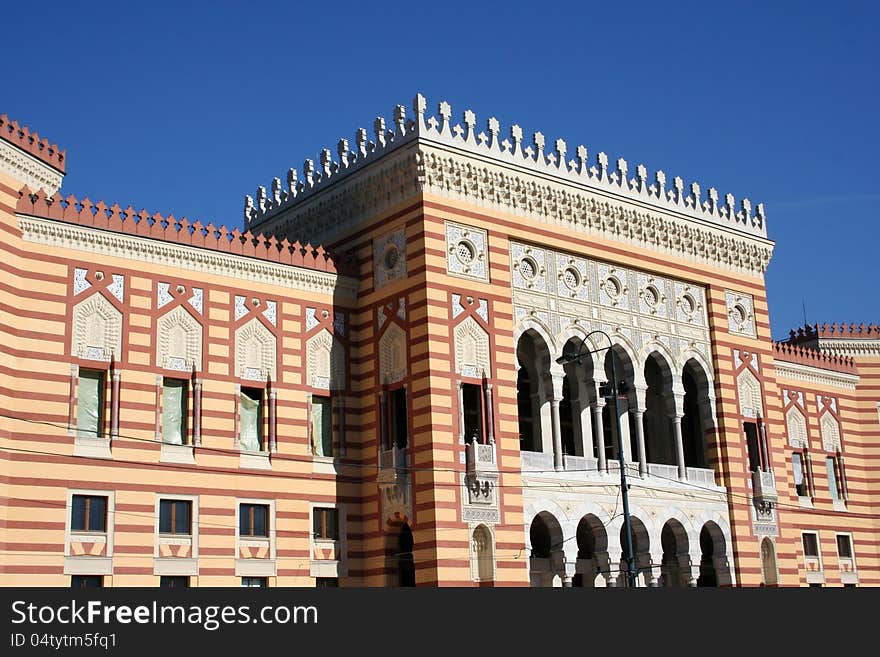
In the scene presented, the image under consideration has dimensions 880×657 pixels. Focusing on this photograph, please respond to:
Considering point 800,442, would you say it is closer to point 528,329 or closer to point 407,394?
point 528,329

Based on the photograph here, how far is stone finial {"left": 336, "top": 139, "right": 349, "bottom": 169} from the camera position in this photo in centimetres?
3233

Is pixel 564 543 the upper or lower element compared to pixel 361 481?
lower

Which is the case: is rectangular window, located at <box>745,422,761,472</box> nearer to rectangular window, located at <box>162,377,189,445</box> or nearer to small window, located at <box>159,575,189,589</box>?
rectangular window, located at <box>162,377,189,445</box>

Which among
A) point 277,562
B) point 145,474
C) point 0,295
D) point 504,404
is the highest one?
point 0,295

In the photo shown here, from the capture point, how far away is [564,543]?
29.7 m

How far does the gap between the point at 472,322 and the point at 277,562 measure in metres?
7.98

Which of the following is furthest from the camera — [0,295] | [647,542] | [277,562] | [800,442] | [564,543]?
[800,442]

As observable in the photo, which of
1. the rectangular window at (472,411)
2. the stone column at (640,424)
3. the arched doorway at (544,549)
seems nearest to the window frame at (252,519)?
the rectangular window at (472,411)

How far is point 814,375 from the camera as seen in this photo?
42531 mm

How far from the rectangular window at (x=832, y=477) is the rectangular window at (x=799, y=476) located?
1.64 meters

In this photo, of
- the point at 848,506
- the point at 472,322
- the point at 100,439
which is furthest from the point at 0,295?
the point at 848,506

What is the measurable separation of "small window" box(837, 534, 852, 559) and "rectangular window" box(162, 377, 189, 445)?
85.5 ft

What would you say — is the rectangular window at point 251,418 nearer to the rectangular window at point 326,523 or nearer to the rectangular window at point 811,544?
the rectangular window at point 326,523

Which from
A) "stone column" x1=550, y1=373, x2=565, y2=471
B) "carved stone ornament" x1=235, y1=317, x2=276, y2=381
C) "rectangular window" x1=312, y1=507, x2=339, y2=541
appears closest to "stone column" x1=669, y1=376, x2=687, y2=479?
"stone column" x1=550, y1=373, x2=565, y2=471
